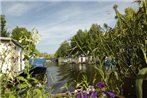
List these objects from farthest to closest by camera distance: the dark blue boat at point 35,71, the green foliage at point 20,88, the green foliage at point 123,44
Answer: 1. the dark blue boat at point 35,71
2. the green foliage at point 20,88
3. the green foliage at point 123,44

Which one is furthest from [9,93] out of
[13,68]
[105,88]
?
[105,88]

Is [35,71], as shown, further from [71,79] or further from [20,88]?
[71,79]

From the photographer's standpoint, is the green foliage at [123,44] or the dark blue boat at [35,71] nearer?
the green foliage at [123,44]

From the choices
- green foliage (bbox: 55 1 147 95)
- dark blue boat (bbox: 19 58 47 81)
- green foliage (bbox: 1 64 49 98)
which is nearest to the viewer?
green foliage (bbox: 55 1 147 95)

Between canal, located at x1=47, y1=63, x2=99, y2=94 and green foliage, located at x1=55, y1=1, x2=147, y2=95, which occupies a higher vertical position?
green foliage, located at x1=55, y1=1, x2=147, y2=95

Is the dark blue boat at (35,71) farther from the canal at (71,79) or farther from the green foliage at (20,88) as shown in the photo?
the canal at (71,79)

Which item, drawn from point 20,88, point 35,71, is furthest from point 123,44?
point 35,71

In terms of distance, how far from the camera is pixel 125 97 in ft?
5.80

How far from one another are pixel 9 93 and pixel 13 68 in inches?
8.9

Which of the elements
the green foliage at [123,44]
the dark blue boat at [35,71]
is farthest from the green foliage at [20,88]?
the green foliage at [123,44]

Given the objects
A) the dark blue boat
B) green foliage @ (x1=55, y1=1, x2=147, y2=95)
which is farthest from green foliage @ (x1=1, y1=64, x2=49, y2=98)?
green foliage @ (x1=55, y1=1, x2=147, y2=95)

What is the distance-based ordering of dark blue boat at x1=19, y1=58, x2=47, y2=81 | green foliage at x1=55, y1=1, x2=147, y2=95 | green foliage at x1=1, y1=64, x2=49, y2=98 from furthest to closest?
dark blue boat at x1=19, y1=58, x2=47, y2=81 < green foliage at x1=1, y1=64, x2=49, y2=98 < green foliage at x1=55, y1=1, x2=147, y2=95

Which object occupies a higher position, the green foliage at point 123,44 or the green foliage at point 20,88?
the green foliage at point 123,44

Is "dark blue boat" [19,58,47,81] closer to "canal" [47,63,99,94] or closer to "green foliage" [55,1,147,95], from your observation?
"canal" [47,63,99,94]
